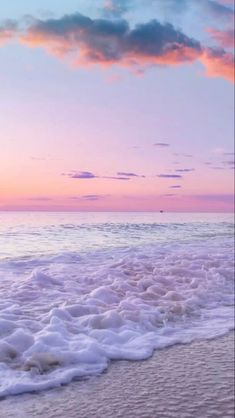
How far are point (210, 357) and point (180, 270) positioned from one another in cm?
566

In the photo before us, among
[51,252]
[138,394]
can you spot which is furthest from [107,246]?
[138,394]

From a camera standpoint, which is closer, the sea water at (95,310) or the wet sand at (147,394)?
the wet sand at (147,394)

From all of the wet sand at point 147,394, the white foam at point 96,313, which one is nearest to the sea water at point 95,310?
the white foam at point 96,313

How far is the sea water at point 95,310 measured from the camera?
4.31m

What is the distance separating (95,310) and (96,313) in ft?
0.37

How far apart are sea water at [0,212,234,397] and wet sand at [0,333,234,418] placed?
7.4 inches

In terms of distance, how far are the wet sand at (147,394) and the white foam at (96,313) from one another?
19cm

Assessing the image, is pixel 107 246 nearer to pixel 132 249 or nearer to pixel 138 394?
pixel 132 249

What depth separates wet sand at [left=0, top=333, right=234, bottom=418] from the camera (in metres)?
3.32

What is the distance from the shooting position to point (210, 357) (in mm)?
4691

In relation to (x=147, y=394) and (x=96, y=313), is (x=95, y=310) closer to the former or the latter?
(x=96, y=313)

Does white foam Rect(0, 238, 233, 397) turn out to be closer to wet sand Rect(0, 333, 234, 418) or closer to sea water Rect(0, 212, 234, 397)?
sea water Rect(0, 212, 234, 397)

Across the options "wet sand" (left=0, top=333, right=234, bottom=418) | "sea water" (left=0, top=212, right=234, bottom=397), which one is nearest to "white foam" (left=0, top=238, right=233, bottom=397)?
"sea water" (left=0, top=212, right=234, bottom=397)

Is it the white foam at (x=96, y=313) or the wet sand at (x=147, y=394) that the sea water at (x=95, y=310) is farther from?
the wet sand at (x=147, y=394)
